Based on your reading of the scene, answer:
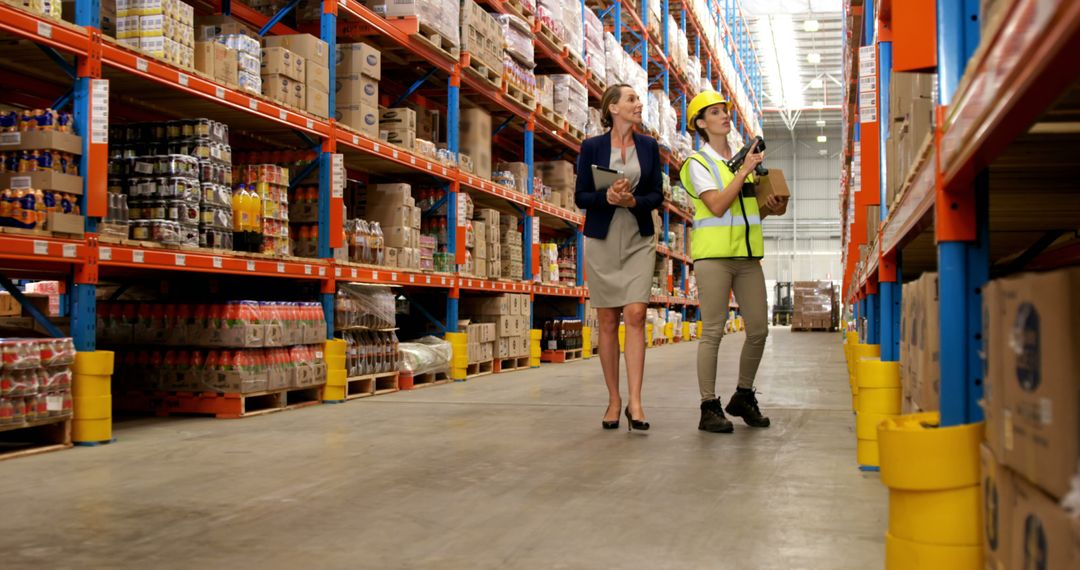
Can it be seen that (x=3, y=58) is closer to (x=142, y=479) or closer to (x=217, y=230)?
(x=217, y=230)

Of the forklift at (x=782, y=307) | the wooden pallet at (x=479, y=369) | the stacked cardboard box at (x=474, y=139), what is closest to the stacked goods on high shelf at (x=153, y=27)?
the wooden pallet at (x=479, y=369)

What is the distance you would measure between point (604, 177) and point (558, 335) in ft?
24.0

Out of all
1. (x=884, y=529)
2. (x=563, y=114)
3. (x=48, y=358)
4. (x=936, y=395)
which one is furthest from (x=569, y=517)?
(x=563, y=114)

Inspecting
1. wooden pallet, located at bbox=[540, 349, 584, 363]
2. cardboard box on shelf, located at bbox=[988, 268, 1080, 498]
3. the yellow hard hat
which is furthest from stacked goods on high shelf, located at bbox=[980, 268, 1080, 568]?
wooden pallet, located at bbox=[540, 349, 584, 363]

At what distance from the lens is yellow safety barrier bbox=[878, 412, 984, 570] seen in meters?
1.70

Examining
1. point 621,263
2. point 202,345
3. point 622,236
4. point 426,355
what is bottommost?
point 426,355

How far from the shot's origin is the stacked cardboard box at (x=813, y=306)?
91.4 ft

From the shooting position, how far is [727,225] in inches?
183

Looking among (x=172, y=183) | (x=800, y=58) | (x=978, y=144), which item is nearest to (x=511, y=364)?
(x=172, y=183)

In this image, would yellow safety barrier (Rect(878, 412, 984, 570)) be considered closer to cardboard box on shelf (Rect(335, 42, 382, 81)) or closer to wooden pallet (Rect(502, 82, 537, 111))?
cardboard box on shelf (Rect(335, 42, 382, 81))

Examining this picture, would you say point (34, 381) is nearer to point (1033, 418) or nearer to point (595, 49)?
point (1033, 418)

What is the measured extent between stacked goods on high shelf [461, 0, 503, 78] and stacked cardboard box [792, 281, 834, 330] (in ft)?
65.1

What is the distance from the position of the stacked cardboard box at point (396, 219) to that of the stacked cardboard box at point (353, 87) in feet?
2.34

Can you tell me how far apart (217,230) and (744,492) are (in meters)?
3.68
